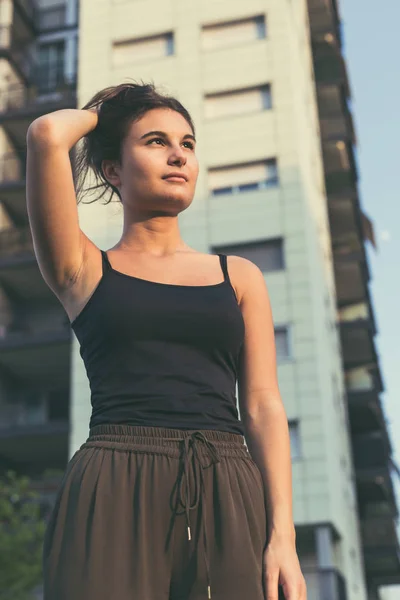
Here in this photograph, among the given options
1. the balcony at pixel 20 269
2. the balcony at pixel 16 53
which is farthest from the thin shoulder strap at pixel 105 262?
the balcony at pixel 16 53

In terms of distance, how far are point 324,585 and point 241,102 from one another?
1423cm

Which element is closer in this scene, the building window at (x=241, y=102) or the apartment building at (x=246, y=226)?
the apartment building at (x=246, y=226)

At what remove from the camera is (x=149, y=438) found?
2.09 m

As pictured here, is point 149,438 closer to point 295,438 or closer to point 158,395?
point 158,395

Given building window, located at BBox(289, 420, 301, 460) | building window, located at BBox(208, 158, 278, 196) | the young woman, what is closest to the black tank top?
the young woman

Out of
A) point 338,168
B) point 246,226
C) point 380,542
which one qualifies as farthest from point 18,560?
point 338,168

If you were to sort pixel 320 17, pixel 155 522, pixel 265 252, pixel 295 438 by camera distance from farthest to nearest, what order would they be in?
1. pixel 320 17
2. pixel 265 252
3. pixel 295 438
4. pixel 155 522

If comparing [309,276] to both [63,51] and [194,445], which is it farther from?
[194,445]

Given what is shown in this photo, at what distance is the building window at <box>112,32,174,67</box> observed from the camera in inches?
1099

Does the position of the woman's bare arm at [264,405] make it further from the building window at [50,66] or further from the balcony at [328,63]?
the balcony at [328,63]

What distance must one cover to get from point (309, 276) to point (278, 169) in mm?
3544

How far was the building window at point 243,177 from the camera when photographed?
2569 centimetres

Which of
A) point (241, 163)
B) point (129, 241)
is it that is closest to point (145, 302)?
point (129, 241)

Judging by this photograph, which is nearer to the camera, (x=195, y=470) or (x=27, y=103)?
(x=195, y=470)
